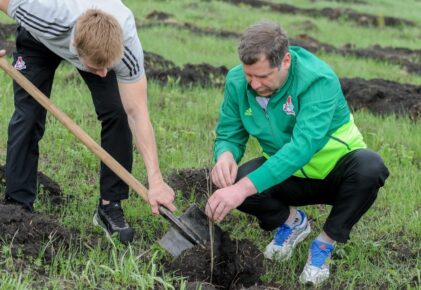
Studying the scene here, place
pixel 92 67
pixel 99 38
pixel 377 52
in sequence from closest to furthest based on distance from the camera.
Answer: pixel 99 38, pixel 92 67, pixel 377 52

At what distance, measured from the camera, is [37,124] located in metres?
4.27

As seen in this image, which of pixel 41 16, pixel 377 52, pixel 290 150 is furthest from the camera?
pixel 377 52

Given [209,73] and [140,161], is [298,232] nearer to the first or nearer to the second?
[140,161]

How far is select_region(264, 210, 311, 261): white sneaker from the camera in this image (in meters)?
4.22

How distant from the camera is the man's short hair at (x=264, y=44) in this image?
355cm

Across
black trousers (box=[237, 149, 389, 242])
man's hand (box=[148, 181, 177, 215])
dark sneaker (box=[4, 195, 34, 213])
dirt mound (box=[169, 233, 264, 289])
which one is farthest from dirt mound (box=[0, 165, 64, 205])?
black trousers (box=[237, 149, 389, 242])

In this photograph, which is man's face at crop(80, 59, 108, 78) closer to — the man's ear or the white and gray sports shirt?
the white and gray sports shirt

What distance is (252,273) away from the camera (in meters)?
3.85

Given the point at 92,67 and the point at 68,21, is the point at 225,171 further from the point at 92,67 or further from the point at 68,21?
the point at 68,21

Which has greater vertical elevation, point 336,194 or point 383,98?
point 336,194

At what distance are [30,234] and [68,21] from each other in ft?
3.74

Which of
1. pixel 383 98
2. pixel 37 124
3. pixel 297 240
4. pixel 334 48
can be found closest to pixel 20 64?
pixel 37 124

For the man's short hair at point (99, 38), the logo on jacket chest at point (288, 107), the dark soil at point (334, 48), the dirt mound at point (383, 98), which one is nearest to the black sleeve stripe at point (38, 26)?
the man's short hair at point (99, 38)

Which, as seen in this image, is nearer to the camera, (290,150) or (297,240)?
(290,150)
